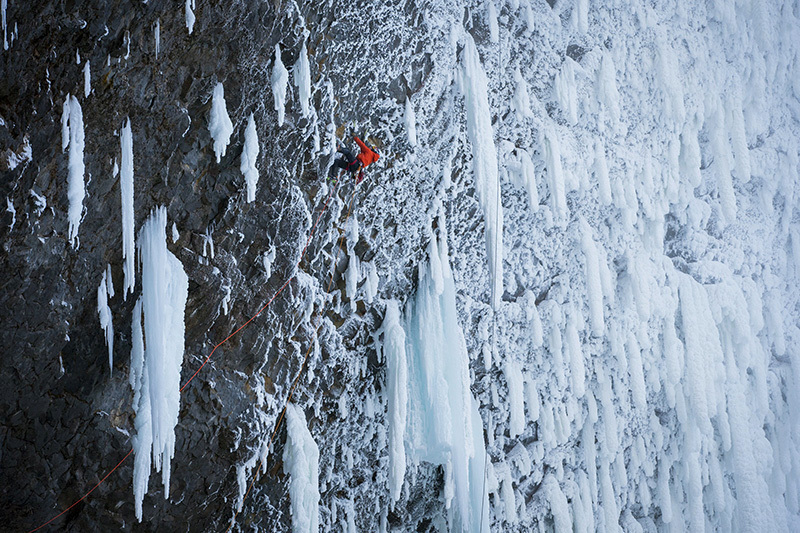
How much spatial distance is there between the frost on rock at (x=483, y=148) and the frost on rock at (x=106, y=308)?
2.39 meters

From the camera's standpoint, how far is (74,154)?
3188mm

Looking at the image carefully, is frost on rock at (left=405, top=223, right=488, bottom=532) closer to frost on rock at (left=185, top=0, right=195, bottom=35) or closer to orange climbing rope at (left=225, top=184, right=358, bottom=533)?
orange climbing rope at (left=225, top=184, right=358, bottom=533)

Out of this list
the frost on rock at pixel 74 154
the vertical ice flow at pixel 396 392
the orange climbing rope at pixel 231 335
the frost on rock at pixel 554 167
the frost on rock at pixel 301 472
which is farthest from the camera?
the frost on rock at pixel 554 167

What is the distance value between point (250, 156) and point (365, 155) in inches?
28.0

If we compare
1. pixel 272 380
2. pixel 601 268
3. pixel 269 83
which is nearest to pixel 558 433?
pixel 601 268

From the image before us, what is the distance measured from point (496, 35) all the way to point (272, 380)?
282 cm

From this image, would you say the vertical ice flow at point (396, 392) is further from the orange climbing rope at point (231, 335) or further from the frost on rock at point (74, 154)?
the frost on rock at point (74, 154)

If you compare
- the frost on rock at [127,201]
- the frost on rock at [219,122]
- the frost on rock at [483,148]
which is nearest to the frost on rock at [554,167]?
the frost on rock at [483,148]

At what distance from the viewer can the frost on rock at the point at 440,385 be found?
399 centimetres

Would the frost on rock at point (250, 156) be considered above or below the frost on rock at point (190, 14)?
below

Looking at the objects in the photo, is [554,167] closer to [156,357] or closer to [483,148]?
[483,148]

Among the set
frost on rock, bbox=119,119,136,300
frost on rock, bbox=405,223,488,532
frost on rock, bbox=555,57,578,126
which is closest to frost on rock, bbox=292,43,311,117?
frost on rock, bbox=119,119,136,300

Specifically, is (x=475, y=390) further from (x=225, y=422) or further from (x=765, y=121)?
(x=765, y=121)

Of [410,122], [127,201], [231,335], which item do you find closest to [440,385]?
[231,335]
